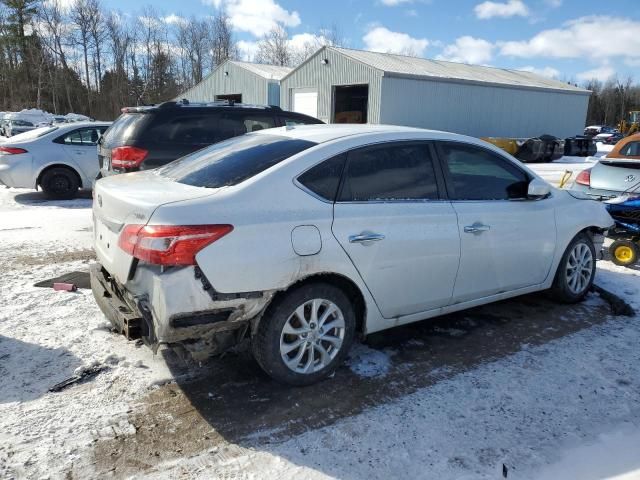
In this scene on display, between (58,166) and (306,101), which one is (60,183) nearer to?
(58,166)

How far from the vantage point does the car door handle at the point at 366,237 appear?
336 cm

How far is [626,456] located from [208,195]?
9.00ft

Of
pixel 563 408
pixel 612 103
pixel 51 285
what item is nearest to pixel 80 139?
pixel 51 285

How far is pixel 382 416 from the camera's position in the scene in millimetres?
3146

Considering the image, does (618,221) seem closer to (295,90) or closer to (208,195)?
(208,195)

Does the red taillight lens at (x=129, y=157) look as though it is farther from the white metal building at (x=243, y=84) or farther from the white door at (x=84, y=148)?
the white metal building at (x=243, y=84)

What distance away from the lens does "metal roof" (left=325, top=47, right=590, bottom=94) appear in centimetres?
2634

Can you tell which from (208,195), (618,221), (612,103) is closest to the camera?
(208,195)

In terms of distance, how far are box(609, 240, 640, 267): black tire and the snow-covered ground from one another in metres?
2.09

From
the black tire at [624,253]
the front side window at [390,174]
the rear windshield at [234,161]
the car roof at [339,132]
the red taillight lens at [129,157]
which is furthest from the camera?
the red taillight lens at [129,157]

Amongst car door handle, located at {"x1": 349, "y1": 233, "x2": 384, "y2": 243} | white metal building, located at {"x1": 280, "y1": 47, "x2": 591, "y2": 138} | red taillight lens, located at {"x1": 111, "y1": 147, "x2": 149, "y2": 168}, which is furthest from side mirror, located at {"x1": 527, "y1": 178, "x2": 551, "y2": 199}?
white metal building, located at {"x1": 280, "y1": 47, "x2": 591, "y2": 138}

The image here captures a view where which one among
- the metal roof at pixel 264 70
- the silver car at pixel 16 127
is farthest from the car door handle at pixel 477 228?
the silver car at pixel 16 127

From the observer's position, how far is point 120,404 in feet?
10.4

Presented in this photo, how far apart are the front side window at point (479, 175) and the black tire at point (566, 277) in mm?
899
